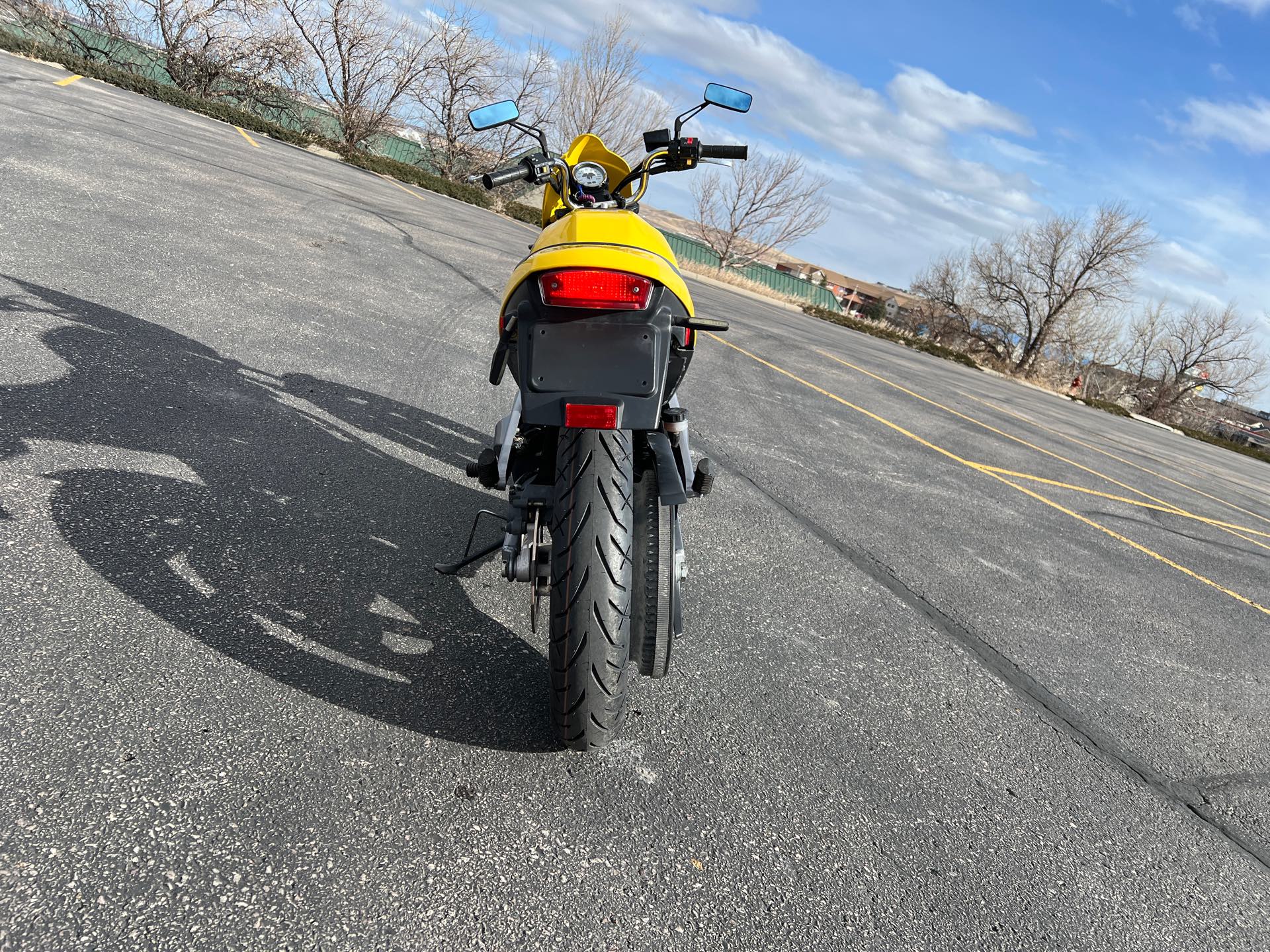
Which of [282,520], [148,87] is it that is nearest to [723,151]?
[282,520]

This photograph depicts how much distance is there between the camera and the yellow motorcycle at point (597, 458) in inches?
89.3

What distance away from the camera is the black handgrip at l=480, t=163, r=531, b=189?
11.2ft

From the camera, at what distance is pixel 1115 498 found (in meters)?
8.76

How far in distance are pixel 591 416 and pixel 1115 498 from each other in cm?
839

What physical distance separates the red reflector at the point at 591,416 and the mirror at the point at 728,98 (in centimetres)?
205

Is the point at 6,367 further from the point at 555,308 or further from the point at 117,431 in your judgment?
the point at 555,308

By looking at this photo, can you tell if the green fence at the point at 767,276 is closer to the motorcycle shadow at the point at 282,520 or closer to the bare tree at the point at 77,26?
the bare tree at the point at 77,26

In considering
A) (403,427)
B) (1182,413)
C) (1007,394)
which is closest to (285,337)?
(403,427)

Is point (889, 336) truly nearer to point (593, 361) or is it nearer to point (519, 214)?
point (519, 214)

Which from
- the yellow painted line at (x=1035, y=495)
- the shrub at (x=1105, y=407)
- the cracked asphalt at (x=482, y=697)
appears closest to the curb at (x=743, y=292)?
the shrub at (x=1105, y=407)

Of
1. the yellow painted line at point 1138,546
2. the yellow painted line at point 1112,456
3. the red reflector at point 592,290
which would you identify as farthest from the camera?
the yellow painted line at point 1112,456

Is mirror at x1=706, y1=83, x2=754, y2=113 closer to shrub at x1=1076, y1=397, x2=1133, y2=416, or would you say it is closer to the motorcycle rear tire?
the motorcycle rear tire

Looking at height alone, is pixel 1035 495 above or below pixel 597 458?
below

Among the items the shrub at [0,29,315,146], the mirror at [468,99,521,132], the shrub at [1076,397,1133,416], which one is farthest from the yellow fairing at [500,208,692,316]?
the shrub at [1076,397,1133,416]
